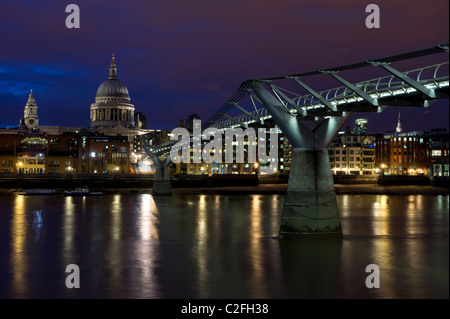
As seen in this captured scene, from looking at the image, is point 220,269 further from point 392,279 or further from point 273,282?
point 392,279

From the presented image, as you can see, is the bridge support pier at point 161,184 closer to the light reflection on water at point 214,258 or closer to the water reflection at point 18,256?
the water reflection at point 18,256

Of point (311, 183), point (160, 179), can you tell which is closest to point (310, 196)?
point (311, 183)

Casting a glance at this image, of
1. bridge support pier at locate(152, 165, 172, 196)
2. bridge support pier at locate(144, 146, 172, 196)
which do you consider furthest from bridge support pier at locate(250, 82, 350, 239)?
bridge support pier at locate(152, 165, 172, 196)

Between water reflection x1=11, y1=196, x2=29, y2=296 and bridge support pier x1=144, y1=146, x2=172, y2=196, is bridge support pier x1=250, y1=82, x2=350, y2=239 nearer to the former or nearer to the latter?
water reflection x1=11, y1=196, x2=29, y2=296

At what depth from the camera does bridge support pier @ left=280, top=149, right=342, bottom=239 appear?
104ft

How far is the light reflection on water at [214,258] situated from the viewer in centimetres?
2319

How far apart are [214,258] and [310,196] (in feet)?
19.5

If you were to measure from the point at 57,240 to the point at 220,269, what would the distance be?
1624 centimetres

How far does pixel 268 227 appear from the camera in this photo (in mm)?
46562

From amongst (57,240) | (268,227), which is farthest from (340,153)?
(57,240)

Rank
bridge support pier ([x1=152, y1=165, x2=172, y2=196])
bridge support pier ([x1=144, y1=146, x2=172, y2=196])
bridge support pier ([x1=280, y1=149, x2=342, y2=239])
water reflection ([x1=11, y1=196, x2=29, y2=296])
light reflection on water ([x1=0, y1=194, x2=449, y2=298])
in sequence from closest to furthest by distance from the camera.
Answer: light reflection on water ([x1=0, y1=194, x2=449, y2=298]), water reflection ([x1=11, y1=196, x2=29, y2=296]), bridge support pier ([x1=280, y1=149, x2=342, y2=239]), bridge support pier ([x1=144, y1=146, x2=172, y2=196]), bridge support pier ([x1=152, y1=165, x2=172, y2=196])

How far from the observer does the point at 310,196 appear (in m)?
31.7

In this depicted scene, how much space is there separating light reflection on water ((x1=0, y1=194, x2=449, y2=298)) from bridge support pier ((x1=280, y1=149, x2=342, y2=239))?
1.11 metres
